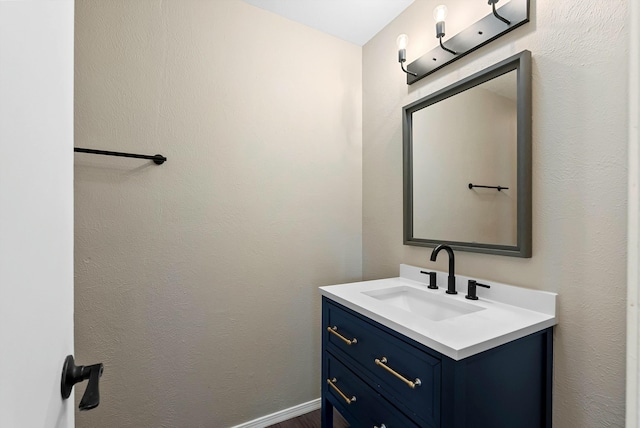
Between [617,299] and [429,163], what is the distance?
91 centimetres

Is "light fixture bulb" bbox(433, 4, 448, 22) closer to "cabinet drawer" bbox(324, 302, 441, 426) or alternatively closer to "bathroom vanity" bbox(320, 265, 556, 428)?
"bathroom vanity" bbox(320, 265, 556, 428)

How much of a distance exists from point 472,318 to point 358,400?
0.56 metres

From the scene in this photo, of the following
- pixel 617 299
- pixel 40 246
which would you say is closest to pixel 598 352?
pixel 617 299

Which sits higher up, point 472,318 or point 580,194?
point 580,194

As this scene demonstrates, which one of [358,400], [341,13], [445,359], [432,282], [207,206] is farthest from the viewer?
[341,13]

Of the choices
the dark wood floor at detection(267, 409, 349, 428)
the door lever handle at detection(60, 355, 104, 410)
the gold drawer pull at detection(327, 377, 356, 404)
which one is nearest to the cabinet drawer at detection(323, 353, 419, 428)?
the gold drawer pull at detection(327, 377, 356, 404)

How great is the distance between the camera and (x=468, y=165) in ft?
4.51

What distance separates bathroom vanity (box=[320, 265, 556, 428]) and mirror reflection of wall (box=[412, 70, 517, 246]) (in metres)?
0.25

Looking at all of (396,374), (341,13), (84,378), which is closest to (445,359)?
(396,374)

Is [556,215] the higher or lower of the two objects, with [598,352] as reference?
higher

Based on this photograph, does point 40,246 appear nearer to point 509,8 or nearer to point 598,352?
point 598,352

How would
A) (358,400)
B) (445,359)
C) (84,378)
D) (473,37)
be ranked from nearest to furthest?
(84,378) → (445,359) → (358,400) → (473,37)

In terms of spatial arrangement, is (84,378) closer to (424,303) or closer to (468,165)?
(424,303)

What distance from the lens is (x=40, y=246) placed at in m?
0.34
